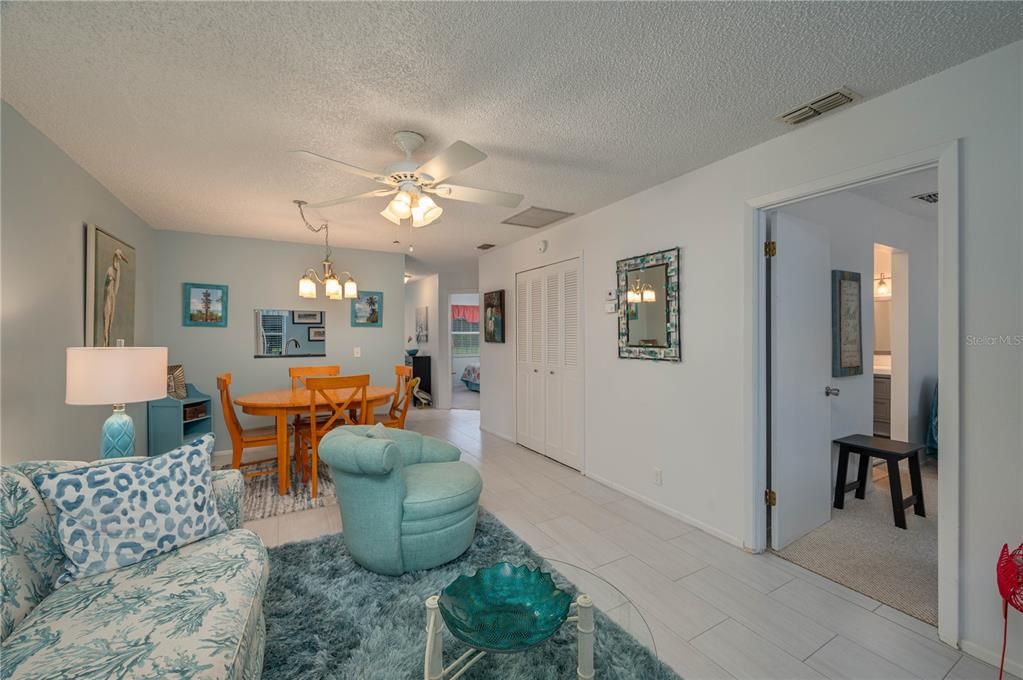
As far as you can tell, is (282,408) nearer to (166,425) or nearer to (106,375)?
(166,425)

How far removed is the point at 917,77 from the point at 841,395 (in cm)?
219

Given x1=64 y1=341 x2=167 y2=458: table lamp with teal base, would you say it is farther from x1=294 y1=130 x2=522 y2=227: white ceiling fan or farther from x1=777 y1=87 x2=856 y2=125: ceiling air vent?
x1=777 y1=87 x2=856 y2=125: ceiling air vent

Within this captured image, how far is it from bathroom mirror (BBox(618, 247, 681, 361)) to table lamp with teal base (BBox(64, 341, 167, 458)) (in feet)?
9.75

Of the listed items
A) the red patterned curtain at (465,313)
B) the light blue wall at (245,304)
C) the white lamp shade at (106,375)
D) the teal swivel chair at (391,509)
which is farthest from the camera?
the red patterned curtain at (465,313)

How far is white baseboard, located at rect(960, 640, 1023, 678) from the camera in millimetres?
1586

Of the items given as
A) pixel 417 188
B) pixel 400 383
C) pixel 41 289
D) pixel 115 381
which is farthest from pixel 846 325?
pixel 41 289

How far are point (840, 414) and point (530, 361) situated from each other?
2776 mm

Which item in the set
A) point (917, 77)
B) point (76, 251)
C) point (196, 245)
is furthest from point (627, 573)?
point (196, 245)

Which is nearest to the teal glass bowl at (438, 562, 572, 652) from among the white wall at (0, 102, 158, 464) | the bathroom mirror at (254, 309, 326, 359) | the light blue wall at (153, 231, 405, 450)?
the white wall at (0, 102, 158, 464)

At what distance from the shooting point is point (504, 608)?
53.1 inches

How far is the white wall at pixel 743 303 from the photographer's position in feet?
5.36

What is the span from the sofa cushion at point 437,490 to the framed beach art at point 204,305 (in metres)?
3.25

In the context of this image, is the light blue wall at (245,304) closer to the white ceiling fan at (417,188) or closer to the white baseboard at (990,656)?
the white ceiling fan at (417,188)

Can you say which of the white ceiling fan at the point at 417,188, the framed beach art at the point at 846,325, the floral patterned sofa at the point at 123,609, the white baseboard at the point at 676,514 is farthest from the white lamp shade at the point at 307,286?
the framed beach art at the point at 846,325
